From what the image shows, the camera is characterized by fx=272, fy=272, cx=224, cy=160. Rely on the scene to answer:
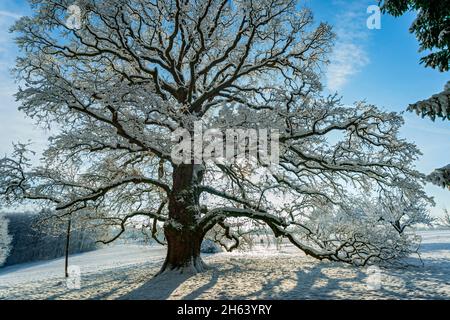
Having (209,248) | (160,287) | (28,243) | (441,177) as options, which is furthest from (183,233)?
(28,243)

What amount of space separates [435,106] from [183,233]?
847 cm

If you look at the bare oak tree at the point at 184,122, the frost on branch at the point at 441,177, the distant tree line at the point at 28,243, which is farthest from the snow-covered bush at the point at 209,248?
the frost on branch at the point at 441,177

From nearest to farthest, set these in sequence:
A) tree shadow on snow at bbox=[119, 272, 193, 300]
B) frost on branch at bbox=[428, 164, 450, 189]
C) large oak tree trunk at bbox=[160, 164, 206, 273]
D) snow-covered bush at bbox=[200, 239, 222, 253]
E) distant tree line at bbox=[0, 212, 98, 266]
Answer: frost on branch at bbox=[428, 164, 450, 189], tree shadow on snow at bbox=[119, 272, 193, 300], large oak tree trunk at bbox=[160, 164, 206, 273], snow-covered bush at bbox=[200, 239, 222, 253], distant tree line at bbox=[0, 212, 98, 266]

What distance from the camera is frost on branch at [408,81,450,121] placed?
4598mm

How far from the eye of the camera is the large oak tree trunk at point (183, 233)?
10102mm

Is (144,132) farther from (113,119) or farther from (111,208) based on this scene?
(111,208)

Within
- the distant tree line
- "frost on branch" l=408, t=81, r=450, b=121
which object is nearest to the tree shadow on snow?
"frost on branch" l=408, t=81, r=450, b=121

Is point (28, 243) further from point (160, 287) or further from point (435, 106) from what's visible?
point (435, 106)

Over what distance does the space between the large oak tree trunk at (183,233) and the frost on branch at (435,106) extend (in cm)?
750

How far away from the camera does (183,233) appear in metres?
10.3

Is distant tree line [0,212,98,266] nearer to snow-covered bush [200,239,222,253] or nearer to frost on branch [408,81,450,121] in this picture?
snow-covered bush [200,239,222,253]

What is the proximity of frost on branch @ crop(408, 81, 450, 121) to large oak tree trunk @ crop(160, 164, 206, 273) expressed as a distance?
24.6ft

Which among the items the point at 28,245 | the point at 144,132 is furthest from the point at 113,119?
the point at 28,245

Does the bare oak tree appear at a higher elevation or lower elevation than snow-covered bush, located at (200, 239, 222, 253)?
higher
